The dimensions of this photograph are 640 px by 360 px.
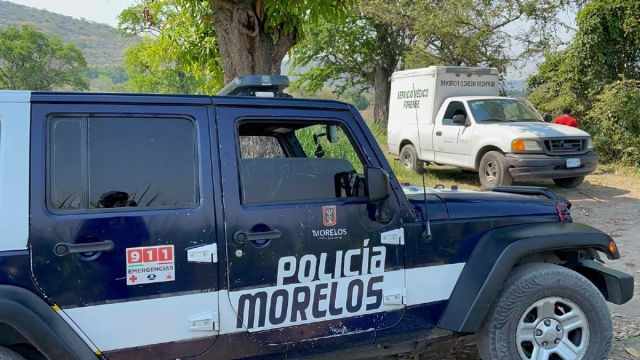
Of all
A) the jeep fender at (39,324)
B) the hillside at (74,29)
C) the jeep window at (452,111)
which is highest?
the hillside at (74,29)

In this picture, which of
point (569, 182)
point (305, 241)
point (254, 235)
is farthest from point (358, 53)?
point (254, 235)

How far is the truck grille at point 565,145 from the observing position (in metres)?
9.89

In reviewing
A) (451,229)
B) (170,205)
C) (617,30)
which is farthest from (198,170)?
(617,30)

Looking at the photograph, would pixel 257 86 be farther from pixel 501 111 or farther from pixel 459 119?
pixel 501 111

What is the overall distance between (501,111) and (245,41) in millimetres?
6103

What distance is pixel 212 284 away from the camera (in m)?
2.78

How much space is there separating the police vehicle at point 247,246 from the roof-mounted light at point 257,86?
0.04ft

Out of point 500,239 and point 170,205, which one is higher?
point 170,205

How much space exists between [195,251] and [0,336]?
0.94 meters

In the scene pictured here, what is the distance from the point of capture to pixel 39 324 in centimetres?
241

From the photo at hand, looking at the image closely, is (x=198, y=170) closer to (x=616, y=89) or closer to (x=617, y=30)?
(x=616, y=89)

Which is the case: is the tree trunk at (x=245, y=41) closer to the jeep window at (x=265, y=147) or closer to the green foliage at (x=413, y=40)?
the jeep window at (x=265, y=147)

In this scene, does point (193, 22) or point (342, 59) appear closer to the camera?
point (193, 22)

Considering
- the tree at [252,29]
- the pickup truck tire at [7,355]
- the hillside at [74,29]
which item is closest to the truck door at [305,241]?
the pickup truck tire at [7,355]
